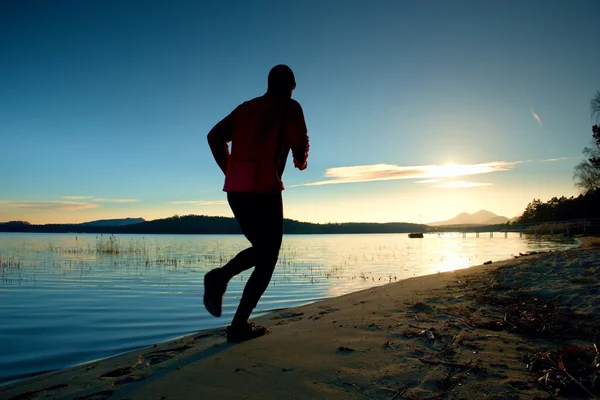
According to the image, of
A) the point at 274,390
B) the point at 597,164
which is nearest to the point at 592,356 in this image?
the point at 274,390

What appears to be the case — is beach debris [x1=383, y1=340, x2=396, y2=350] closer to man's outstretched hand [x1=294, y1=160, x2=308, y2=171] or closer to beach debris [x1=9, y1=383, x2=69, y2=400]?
man's outstretched hand [x1=294, y1=160, x2=308, y2=171]

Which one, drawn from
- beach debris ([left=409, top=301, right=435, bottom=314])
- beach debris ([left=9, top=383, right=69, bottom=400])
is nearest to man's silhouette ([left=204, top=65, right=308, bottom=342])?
beach debris ([left=9, top=383, right=69, bottom=400])

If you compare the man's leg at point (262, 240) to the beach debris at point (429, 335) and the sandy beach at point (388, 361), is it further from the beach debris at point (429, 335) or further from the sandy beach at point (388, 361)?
the beach debris at point (429, 335)

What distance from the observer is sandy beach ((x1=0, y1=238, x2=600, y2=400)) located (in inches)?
75.4

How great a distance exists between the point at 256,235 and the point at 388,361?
4.54 ft

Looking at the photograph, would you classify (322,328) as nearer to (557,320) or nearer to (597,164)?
(557,320)

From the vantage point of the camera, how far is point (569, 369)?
201 centimetres

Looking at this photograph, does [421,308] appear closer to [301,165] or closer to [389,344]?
[389,344]

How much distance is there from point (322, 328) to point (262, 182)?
1524mm

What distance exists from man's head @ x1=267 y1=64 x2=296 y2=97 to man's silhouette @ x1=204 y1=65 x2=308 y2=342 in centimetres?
5

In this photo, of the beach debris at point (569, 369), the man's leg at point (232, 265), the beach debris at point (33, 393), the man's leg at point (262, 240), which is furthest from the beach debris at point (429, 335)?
the beach debris at point (33, 393)

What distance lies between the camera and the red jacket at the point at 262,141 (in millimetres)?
2996

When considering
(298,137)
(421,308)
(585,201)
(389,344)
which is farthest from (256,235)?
(585,201)

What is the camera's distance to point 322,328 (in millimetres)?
3443
